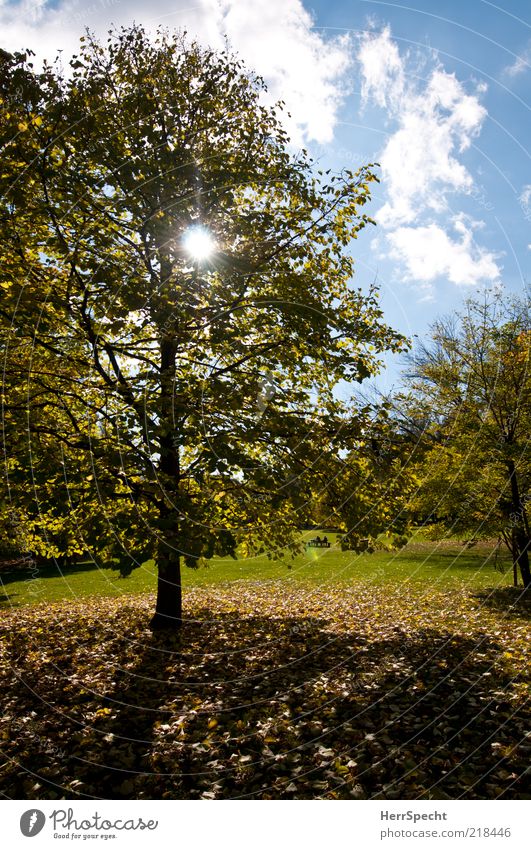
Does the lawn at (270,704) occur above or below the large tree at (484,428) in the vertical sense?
below

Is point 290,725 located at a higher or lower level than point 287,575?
higher

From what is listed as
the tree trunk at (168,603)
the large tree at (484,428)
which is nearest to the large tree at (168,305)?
the tree trunk at (168,603)

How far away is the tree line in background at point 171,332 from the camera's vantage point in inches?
369

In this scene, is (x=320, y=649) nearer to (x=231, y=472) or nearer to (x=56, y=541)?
(x=231, y=472)

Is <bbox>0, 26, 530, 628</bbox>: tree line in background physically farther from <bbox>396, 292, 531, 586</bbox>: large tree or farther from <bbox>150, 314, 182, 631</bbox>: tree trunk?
<bbox>396, 292, 531, 586</bbox>: large tree

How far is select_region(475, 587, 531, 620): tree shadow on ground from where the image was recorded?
50.1ft

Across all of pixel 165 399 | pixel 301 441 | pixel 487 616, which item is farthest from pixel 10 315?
pixel 487 616

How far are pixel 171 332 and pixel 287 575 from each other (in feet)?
68.3

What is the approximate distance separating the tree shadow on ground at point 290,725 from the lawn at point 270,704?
26mm

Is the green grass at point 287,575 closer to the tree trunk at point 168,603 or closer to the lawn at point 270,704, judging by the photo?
the tree trunk at point 168,603

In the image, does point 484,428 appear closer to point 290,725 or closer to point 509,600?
point 509,600

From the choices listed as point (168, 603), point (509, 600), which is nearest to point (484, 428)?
point (509, 600)

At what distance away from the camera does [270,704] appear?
8125 millimetres

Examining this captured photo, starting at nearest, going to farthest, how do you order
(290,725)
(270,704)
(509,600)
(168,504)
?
(290,725) → (270,704) → (168,504) → (509,600)
